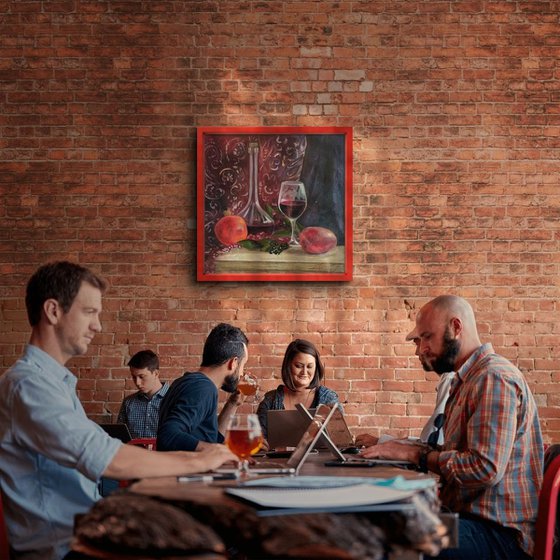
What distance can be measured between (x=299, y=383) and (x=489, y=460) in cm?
290

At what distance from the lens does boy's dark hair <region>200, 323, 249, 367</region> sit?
405 centimetres

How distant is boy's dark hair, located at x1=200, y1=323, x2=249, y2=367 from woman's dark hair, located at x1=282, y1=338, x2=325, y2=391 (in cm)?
175

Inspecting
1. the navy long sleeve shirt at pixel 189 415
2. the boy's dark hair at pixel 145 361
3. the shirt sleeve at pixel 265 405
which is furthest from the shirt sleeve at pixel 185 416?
the boy's dark hair at pixel 145 361

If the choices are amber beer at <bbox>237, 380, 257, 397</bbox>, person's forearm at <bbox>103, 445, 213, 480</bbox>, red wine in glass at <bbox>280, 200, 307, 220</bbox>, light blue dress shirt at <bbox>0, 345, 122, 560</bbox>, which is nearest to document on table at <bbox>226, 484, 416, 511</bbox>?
person's forearm at <bbox>103, 445, 213, 480</bbox>

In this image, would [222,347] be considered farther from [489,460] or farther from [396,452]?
[489,460]

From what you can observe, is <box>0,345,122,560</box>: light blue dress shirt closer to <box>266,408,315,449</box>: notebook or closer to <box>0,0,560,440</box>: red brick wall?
<box>266,408,315,449</box>: notebook

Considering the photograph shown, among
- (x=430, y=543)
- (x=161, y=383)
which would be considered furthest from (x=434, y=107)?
(x=430, y=543)

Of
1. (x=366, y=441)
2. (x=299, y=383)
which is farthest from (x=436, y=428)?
(x=299, y=383)

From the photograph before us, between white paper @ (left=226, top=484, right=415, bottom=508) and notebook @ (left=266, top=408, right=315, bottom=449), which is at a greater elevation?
white paper @ (left=226, top=484, right=415, bottom=508)

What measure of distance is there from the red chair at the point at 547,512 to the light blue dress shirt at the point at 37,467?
134cm

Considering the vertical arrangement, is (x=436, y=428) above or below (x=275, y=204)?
below

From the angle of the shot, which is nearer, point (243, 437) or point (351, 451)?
point (243, 437)

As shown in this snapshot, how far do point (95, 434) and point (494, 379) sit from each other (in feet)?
4.59

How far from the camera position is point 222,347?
4.05 metres
